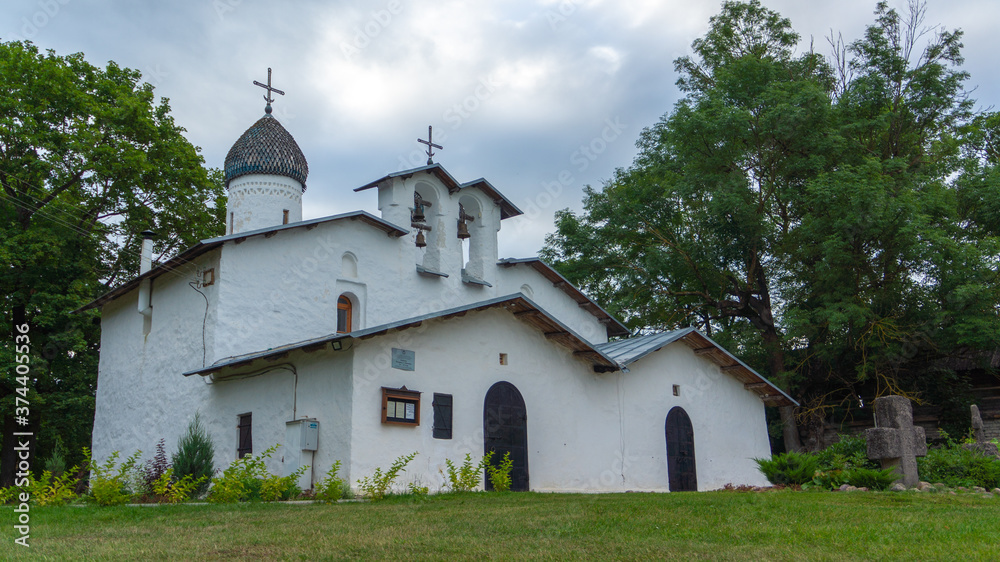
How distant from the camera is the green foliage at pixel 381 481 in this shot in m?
12.6

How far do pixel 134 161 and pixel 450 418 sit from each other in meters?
13.4

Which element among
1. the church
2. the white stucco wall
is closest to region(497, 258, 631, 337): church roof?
the church

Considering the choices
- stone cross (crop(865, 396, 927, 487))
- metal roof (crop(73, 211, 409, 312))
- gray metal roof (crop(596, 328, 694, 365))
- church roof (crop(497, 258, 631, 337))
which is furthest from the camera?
church roof (crop(497, 258, 631, 337))

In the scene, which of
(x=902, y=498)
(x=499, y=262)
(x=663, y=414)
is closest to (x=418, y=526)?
(x=902, y=498)

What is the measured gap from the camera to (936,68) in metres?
25.3

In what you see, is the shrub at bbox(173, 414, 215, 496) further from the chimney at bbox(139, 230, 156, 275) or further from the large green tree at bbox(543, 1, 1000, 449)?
the large green tree at bbox(543, 1, 1000, 449)

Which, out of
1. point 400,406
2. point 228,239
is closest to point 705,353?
point 400,406

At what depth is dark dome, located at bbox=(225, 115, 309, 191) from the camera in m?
20.8

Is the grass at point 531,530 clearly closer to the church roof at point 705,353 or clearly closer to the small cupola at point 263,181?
the church roof at point 705,353

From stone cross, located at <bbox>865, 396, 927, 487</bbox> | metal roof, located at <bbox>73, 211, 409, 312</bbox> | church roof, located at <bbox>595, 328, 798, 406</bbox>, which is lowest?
stone cross, located at <bbox>865, 396, 927, 487</bbox>

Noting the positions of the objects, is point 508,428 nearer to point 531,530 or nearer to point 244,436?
point 244,436

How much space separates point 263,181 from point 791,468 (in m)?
14.2

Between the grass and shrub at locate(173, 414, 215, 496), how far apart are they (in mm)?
4596

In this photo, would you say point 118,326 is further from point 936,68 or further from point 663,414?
point 936,68
